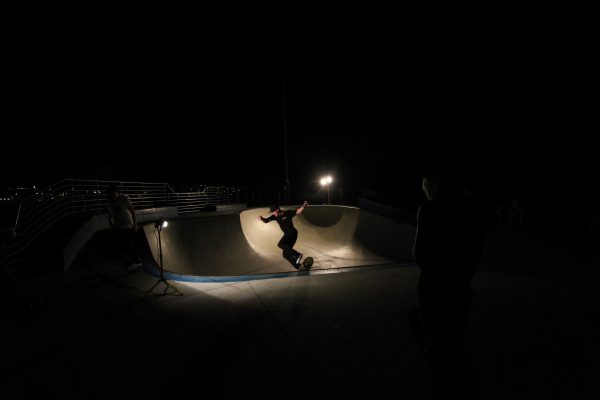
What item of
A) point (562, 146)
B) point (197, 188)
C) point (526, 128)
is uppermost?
point (526, 128)

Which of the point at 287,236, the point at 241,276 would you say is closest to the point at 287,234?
the point at 287,236

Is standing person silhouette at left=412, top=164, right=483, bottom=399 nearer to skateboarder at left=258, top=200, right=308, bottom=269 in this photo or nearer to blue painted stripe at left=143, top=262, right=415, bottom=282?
blue painted stripe at left=143, top=262, right=415, bottom=282

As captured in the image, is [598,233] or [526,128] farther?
[526,128]

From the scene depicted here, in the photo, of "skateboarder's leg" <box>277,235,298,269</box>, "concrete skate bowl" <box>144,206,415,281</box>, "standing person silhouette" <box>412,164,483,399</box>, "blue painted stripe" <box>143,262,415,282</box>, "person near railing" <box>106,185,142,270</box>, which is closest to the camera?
"standing person silhouette" <box>412,164,483,399</box>

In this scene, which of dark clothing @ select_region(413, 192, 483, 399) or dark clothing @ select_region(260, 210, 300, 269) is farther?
dark clothing @ select_region(260, 210, 300, 269)

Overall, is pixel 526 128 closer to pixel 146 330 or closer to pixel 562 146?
pixel 562 146

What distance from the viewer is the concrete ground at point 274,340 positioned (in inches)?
93.7

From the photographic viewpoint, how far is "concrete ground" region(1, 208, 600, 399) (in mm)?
2381

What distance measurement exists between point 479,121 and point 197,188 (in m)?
25.6

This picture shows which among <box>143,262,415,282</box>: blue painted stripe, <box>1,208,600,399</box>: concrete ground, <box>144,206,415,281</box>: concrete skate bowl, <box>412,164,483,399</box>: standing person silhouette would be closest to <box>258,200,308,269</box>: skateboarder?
<box>144,206,415,281</box>: concrete skate bowl

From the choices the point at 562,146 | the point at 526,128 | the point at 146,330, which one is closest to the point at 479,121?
the point at 526,128

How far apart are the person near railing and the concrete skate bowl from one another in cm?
40

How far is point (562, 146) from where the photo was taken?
80.0ft

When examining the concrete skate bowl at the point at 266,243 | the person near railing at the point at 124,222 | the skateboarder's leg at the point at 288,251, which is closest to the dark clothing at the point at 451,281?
the concrete skate bowl at the point at 266,243
